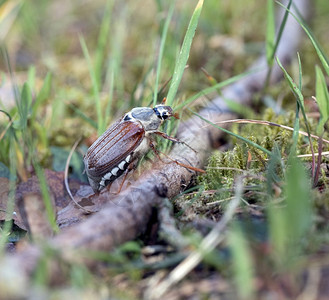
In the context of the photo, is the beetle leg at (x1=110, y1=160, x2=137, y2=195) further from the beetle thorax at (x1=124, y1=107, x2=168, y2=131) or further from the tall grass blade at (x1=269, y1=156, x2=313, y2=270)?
the tall grass blade at (x1=269, y1=156, x2=313, y2=270)

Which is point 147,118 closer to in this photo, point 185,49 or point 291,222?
point 185,49

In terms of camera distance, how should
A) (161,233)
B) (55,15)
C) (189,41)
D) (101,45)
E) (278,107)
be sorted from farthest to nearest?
(55,15)
(101,45)
(278,107)
(189,41)
(161,233)

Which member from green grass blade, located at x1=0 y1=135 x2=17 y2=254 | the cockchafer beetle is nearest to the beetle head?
the cockchafer beetle

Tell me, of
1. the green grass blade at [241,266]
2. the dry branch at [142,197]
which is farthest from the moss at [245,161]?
the green grass blade at [241,266]

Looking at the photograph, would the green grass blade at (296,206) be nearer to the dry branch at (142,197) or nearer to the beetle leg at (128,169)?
the dry branch at (142,197)

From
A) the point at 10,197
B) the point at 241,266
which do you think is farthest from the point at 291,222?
the point at 10,197

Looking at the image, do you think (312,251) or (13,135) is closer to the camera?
(312,251)

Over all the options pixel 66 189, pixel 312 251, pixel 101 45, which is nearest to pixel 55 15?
pixel 101 45

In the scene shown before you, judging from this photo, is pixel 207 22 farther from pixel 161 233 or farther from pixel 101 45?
pixel 161 233
